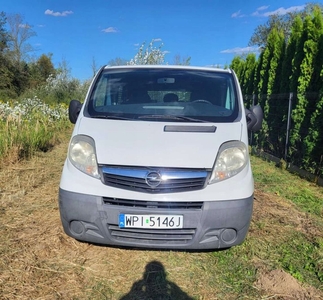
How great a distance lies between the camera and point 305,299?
242 centimetres

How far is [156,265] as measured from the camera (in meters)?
2.87

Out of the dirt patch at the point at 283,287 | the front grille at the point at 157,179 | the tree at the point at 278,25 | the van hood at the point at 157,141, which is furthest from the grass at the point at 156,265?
the tree at the point at 278,25

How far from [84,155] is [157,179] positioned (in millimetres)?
711

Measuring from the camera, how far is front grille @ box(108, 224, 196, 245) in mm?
2539

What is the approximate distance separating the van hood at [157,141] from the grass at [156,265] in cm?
99

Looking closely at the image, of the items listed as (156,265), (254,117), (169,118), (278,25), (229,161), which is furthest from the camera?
(278,25)

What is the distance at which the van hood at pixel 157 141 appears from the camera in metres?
2.58

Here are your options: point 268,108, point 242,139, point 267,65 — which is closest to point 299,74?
point 268,108

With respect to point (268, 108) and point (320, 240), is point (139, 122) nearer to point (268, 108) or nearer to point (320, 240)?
point (320, 240)

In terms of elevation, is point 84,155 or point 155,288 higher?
point 84,155

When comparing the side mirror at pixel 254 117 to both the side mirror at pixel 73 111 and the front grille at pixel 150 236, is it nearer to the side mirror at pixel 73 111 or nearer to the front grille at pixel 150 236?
the front grille at pixel 150 236

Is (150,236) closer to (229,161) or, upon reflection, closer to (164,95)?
(229,161)

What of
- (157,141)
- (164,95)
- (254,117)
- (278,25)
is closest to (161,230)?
(157,141)

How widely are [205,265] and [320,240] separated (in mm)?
1427
